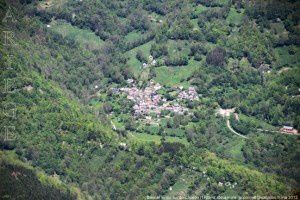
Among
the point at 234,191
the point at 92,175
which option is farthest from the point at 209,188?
the point at 92,175

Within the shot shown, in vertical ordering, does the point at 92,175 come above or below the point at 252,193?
below

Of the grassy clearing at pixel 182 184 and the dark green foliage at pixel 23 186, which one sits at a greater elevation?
the grassy clearing at pixel 182 184

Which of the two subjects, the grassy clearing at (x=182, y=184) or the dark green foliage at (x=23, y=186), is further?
the grassy clearing at (x=182, y=184)

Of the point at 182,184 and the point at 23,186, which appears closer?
the point at 23,186

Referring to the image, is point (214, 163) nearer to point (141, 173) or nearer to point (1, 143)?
point (141, 173)

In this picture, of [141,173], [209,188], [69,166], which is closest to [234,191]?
[209,188]

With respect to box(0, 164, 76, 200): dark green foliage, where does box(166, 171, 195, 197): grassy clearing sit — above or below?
above

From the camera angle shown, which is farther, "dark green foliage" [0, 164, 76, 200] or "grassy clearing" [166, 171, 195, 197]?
"grassy clearing" [166, 171, 195, 197]

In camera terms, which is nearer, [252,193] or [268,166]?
[252,193]

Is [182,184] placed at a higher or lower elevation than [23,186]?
higher
